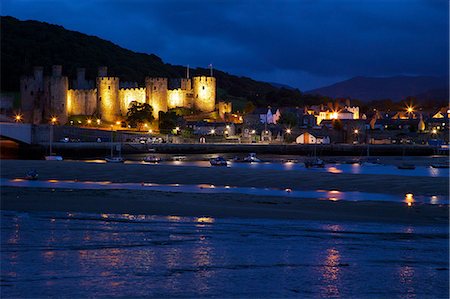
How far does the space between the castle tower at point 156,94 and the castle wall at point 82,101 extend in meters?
5.06

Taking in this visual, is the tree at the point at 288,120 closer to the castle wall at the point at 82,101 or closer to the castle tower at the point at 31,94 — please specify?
the castle wall at the point at 82,101

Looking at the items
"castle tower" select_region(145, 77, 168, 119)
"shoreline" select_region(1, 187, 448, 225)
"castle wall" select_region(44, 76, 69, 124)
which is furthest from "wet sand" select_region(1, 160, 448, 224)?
"castle tower" select_region(145, 77, 168, 119)

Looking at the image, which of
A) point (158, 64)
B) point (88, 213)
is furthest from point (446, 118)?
point (158, 64)

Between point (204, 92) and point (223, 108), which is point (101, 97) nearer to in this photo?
point (204, 92)

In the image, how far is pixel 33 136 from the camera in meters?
47.4

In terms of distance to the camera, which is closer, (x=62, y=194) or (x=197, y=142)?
(x=62, y=194)

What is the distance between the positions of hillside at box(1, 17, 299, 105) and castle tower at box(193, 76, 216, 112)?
27.6m

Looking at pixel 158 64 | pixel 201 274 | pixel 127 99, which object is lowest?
pixel 201 274

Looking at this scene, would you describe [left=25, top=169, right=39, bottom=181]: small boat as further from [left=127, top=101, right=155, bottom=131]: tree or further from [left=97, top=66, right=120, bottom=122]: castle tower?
[left=97, top=66, right=120, bottom=122]: castle tower

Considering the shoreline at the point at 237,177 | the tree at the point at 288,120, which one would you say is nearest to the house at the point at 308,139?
the tree at the point at 288,120

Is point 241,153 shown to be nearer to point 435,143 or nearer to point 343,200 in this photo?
point 435,143

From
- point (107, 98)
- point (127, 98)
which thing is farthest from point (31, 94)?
point (127, 98)

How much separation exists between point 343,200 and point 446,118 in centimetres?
5806

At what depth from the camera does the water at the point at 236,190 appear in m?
16.1
